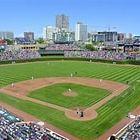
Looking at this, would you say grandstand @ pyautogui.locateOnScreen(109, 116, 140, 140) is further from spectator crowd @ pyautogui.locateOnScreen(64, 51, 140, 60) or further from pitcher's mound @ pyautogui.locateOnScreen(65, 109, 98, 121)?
spectator crowd @ pyautogui.locateOnScreen(64, 51, 140, 60)

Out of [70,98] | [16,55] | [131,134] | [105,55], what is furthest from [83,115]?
[16,55]

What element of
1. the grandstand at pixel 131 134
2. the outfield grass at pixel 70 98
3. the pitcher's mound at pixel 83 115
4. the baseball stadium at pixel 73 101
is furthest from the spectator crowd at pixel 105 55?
the grandstand at pixel 131 134

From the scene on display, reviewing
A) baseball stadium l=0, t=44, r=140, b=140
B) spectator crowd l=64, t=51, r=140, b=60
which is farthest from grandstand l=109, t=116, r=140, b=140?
spectator crowd l=64, t=51, r=140, b=60

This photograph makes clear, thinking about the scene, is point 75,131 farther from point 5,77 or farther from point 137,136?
point 5,77

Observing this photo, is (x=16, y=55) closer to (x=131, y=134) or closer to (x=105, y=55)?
(x=105, y=55)

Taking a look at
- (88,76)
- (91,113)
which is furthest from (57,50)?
(91,113)

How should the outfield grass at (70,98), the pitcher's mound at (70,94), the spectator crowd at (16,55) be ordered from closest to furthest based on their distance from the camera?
the outfield grass at (70,98) → the pitcher's mound at (70,94) → the spectator crowd at (16,55)

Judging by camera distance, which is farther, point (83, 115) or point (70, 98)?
point (70, 98)

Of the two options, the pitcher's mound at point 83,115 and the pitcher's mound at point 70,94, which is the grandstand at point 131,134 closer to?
the pitcher's mound at point 83,115
